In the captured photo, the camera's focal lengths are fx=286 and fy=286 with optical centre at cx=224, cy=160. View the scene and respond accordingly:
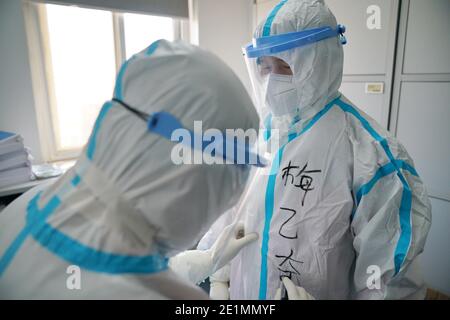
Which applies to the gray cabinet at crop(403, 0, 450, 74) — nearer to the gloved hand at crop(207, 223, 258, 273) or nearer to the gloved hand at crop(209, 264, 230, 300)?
the gloved hand at crop(207, 223, 258, 273)

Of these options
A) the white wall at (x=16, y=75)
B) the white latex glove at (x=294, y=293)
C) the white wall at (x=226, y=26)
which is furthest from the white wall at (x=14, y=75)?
the white latex glove at (x=294, y=293)

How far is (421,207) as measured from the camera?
32.5 inches

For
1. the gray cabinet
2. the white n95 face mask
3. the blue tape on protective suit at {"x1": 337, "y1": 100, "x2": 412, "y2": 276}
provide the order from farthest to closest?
the gray cabinet < the white n95 face mask < the blue tape on protective suit at {"x1": 337, "y1": 100, "x2": 412, "y2": 276}

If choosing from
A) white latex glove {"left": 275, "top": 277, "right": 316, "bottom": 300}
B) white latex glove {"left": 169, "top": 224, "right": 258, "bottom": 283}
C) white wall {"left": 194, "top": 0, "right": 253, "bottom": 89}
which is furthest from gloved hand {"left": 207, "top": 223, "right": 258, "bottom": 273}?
white wall {"left": 194, "top": 0, "right": 253, "bottom": 89}

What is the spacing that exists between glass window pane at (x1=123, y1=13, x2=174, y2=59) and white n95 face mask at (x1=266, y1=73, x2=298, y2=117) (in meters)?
1.48

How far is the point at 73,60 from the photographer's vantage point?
80.9 inches

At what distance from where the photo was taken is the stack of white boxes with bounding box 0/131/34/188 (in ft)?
4.69

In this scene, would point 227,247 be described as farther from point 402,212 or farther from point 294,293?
point 402,212

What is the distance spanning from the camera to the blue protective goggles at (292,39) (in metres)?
0.91

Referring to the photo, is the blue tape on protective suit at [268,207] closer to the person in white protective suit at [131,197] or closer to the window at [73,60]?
the person in white protective suit at [131,197]

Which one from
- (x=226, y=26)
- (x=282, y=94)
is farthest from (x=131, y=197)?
(x=226, y=26)

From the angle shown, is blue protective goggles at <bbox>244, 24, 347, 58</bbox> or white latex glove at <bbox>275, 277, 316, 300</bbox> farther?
blue protective goggles at <bbox>244, 24, 347, 58</bbox>
